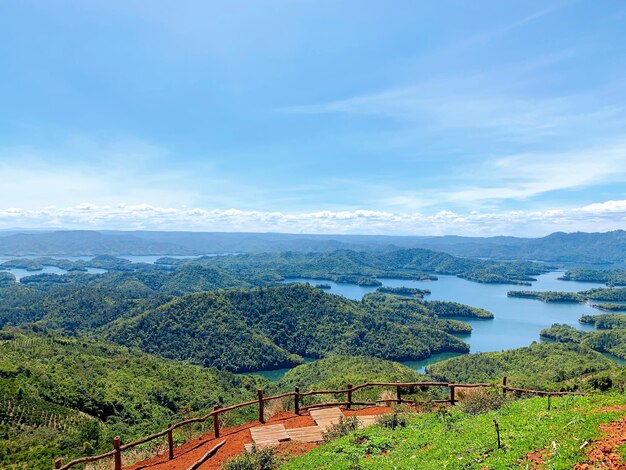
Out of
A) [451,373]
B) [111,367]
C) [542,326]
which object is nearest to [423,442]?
[111,367]

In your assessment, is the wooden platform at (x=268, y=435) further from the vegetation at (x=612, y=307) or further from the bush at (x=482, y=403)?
the vegetation at (x=612, y=307)

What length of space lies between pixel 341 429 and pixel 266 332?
374 feet

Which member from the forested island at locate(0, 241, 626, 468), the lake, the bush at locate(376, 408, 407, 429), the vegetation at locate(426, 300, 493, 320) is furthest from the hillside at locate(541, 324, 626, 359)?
the bush at locate(376, 408, 407, 429)

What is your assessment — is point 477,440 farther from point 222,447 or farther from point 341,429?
point 222,447

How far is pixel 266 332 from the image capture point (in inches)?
4806

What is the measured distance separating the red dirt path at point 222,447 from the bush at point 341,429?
1.97ft

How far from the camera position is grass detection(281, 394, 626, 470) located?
8.04m

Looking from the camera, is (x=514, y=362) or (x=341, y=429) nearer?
(x=341, y=429)

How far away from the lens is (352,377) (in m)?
65.4

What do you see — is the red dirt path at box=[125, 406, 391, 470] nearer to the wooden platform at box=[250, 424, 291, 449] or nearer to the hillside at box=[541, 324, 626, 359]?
the wooden platform at box=[250, 424, 291, 449]

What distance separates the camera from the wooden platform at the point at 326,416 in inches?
538

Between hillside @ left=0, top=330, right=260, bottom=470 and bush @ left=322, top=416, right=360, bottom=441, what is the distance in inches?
619

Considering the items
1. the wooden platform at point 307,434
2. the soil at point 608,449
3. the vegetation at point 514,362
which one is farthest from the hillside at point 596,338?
the soil at point 608,449

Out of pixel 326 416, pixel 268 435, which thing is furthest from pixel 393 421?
pixel 268 435
